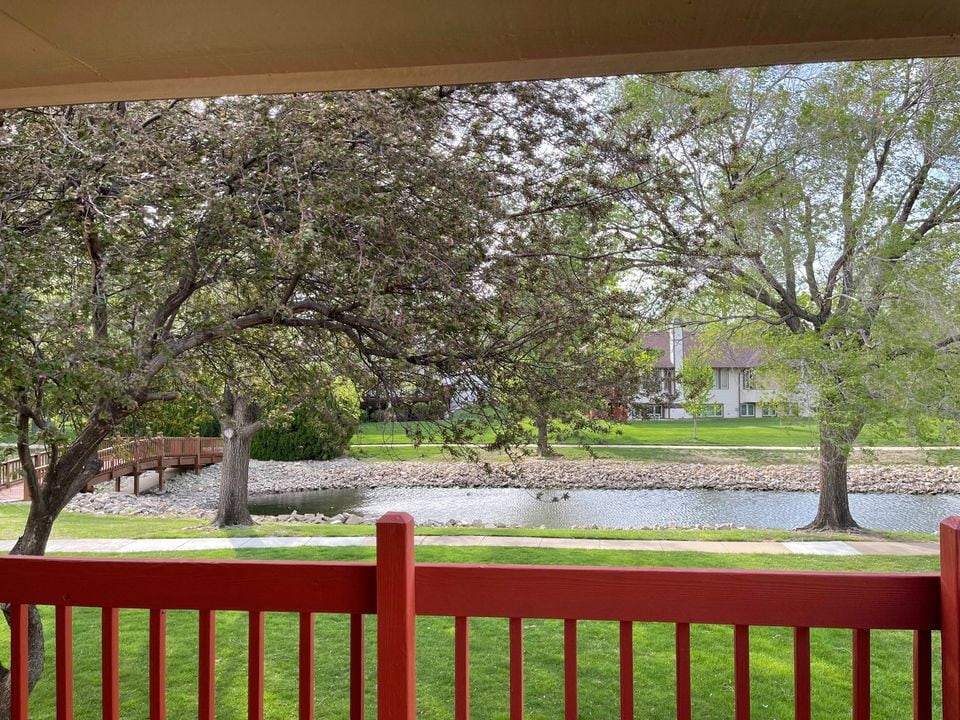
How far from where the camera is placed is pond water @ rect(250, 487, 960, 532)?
10219mm

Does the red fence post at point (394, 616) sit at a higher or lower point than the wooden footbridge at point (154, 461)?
higher

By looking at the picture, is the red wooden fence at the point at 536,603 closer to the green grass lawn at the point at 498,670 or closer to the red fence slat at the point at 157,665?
the red fence slat at the point at 157,665

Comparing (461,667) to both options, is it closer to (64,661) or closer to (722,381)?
(64,661)

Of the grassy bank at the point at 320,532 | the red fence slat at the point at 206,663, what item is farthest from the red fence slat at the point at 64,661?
the grassy bank at the point at 320,532

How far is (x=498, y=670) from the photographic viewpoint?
14.5ft

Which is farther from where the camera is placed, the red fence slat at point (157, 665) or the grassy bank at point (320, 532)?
the grassy bank at point (320, 532)

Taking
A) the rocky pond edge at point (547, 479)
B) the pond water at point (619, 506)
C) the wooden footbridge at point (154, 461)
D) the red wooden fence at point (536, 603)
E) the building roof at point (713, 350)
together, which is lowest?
the pond water at point (619, 506)

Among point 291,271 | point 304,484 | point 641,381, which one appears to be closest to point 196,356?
point 291,271

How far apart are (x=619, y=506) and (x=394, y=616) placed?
10505 millimetres

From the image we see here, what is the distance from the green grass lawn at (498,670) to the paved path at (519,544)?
5.86 feet

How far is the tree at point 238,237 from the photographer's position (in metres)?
3.18

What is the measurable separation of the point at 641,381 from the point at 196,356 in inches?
100.0

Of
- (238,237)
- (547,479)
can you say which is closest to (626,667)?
(238,237)

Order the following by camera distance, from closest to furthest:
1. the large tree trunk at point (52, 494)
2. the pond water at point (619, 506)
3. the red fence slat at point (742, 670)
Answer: the red fence slat at point (742, 670), the large tree trunk at point (52, 494), the pond water at point (619, 506)
